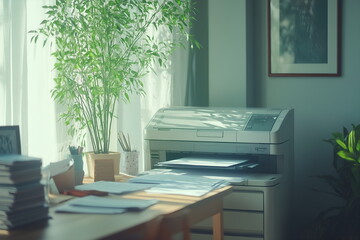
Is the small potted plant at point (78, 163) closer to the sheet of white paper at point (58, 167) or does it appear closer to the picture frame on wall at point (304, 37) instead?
the sheet of white paper at point (58, 167)

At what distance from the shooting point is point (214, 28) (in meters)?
4.50

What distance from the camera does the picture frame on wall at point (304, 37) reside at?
172 inches

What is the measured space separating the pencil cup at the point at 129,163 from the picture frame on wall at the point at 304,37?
129cm

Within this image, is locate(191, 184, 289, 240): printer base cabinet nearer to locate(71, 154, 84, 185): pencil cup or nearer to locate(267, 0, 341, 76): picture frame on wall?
locate(71, 154, 84, 185): pencil cup

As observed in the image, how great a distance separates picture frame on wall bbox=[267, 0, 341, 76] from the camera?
4363mm

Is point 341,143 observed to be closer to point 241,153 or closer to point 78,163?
point 241,153

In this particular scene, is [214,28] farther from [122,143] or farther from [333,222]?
[333,222]

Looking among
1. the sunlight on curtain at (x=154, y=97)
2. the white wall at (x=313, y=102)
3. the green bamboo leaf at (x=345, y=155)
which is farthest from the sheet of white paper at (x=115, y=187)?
the white wall at (x=313, y=102)

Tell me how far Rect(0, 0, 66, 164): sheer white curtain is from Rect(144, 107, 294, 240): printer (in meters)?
0.58

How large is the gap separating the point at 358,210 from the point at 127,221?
2.09 m

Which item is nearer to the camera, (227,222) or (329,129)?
(227,222)

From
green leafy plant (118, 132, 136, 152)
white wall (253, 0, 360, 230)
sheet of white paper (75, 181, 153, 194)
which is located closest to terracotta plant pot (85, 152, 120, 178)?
green leafy plant (118, 132, 136, 152)

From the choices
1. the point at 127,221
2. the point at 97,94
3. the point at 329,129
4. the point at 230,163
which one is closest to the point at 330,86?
the point at 329,129

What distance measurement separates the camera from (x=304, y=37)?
4426 millimetres
